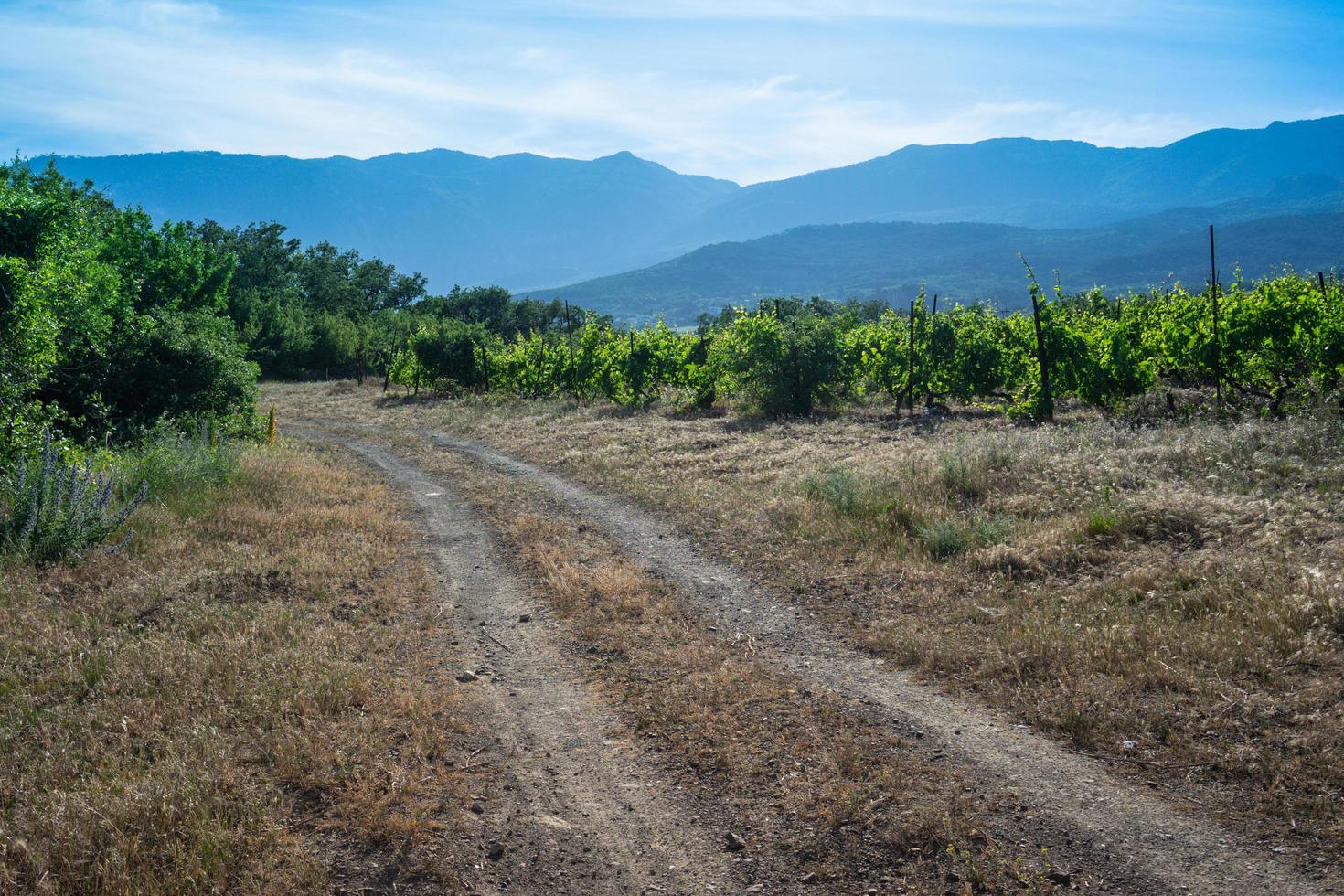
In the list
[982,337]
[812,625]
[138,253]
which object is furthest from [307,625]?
[138,253]

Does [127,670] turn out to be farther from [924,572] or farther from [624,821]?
[924,572]

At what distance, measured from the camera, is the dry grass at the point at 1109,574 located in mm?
4805

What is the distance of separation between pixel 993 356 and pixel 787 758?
1864cm

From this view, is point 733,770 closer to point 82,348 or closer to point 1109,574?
point 1109,574

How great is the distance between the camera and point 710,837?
4309 millimetres

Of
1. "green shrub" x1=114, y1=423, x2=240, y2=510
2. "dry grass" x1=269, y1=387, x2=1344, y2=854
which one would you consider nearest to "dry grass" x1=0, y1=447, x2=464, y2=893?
"green shrub" x1=114, y1=423, x2=240, y2=510

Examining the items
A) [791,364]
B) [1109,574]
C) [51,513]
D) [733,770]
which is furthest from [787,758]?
[791,364]

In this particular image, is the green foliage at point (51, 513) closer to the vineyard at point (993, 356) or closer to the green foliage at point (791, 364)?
the green foliage at point (791, 364)

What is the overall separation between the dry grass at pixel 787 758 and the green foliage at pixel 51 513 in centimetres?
601

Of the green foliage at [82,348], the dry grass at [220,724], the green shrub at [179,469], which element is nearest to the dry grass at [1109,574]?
the dry grass at [220,724]

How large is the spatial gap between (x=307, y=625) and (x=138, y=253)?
3529 centimetres

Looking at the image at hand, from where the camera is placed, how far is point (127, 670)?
6309mm

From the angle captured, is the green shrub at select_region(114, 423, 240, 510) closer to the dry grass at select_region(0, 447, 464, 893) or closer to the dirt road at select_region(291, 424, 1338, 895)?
the dry grass at select_region(0, 447, 464, 893)

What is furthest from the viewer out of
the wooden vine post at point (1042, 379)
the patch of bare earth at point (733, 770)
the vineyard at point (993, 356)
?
the wooden vine post at point (1042, 379)
